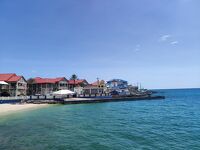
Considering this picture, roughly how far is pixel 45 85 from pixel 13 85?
60.6ft

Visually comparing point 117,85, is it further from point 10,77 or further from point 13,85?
point 13,85

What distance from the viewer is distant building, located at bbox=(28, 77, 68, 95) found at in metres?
95.9

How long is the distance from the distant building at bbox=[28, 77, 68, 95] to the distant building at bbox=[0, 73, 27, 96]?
41.4 ft

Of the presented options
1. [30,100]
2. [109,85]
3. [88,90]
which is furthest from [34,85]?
[109,85]

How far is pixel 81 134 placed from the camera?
854 inches

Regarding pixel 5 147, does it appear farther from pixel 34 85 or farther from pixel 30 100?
pixel 34 85

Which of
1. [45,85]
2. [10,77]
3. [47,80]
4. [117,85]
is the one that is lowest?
[45,85]

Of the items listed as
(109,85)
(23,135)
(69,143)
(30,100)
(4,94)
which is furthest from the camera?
(109,85)

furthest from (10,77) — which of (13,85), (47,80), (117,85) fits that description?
(117,85)

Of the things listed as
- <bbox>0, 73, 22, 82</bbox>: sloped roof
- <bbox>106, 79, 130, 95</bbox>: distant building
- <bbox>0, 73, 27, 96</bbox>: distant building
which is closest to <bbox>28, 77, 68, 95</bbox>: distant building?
<bbox>0, 73, 27, 96</bbox>: distant building

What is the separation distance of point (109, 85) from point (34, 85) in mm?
53729

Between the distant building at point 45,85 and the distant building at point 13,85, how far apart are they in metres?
12.6

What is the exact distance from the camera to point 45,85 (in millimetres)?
96875

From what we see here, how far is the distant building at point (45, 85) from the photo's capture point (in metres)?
95.9
